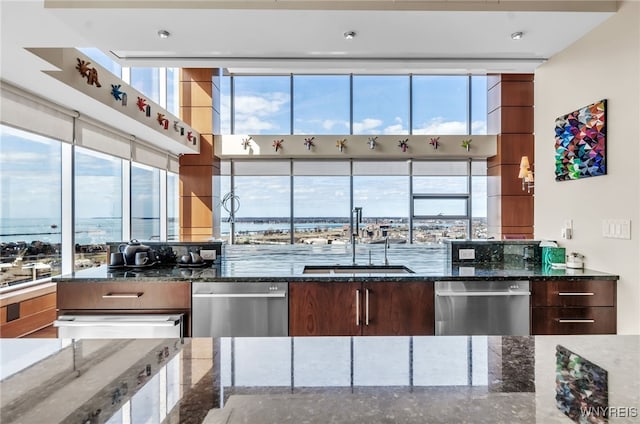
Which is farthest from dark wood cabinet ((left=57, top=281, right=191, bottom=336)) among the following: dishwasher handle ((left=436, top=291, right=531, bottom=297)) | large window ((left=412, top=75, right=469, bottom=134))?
large window ((left=412, top=75, right=469, bottom=134))

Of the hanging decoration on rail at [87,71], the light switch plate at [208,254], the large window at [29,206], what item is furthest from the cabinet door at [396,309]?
the large window at [29,206]

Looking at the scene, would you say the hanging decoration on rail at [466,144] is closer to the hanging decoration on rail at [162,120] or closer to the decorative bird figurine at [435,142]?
the decorative bird figurine at [435,142]

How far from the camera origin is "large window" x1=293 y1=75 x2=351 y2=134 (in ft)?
26.1

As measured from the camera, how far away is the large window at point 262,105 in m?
7.93

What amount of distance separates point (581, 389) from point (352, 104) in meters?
7.90

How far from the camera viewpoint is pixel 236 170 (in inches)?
307

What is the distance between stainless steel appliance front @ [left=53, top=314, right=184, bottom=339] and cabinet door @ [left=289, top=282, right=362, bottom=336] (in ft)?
2.41

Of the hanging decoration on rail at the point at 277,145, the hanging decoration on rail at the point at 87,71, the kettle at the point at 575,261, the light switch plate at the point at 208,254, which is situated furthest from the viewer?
the hanging decoration on rail at the point at 277,145

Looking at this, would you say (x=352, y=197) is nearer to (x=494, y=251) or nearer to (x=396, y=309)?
(x=494, y=251)

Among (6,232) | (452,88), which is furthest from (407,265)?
(452,88)

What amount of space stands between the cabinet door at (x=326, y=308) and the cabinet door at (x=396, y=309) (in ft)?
0.24

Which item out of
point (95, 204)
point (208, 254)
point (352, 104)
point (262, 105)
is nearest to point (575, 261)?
point (208, 254)

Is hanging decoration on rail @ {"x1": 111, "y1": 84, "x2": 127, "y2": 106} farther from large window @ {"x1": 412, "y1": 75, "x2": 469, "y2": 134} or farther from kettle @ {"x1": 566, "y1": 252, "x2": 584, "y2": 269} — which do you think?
large window @ {"x1": 412, "y1": 75, "x2": 469, "y2": 134}

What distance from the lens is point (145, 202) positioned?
249 inches
